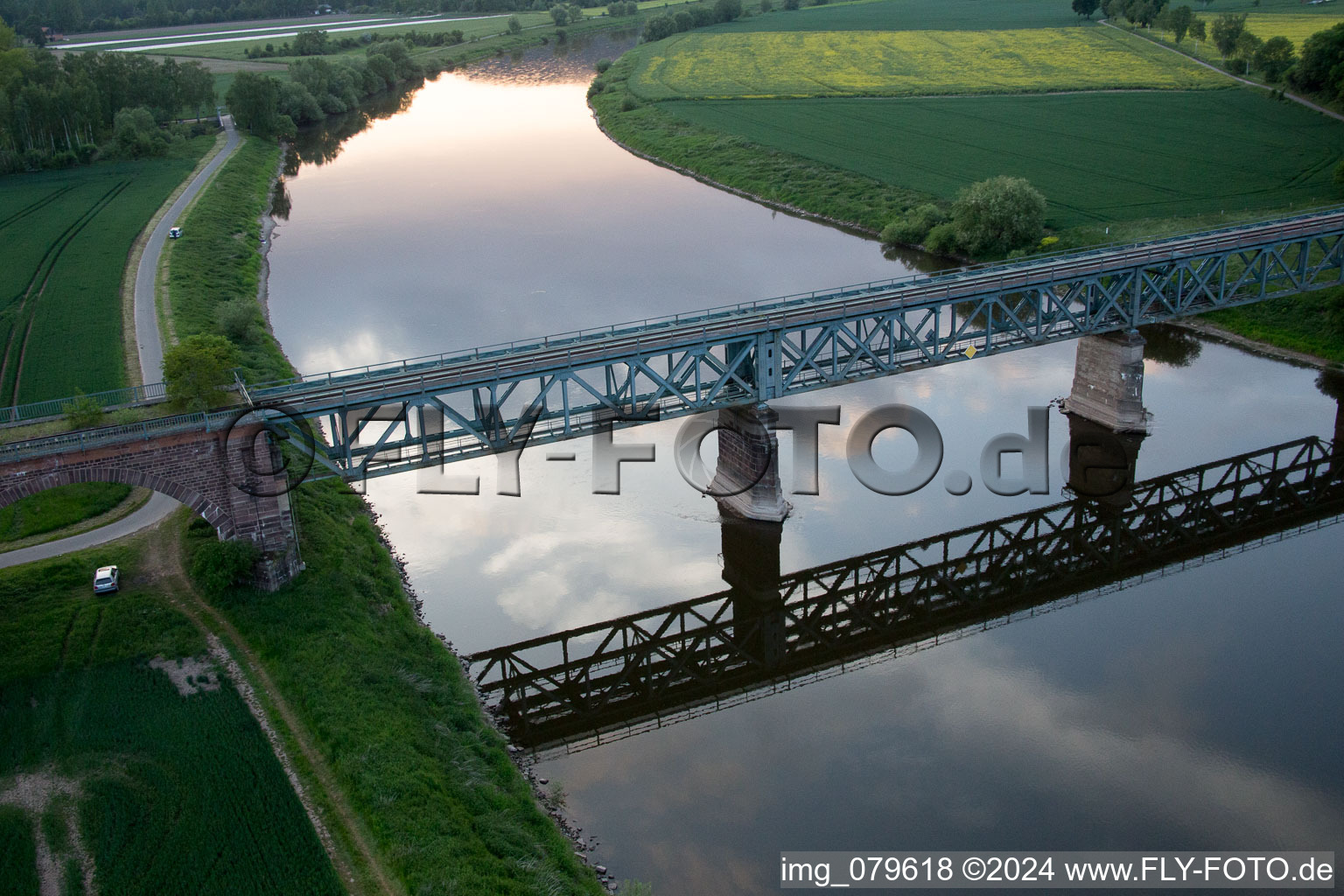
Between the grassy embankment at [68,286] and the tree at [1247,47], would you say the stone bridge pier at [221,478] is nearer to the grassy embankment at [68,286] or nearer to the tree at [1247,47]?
the grassy embankment at [68,286]

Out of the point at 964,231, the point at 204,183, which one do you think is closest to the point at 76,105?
the point at 204,183

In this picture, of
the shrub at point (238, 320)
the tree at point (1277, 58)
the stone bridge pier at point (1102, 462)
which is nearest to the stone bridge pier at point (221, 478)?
the shrub at point (238, 320)

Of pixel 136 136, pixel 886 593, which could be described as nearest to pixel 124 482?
pixel 886 593

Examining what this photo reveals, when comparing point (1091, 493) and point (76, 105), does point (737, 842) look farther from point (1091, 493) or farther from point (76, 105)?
point (76, 105)

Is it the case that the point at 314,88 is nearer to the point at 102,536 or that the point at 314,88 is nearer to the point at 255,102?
the point at 255,102

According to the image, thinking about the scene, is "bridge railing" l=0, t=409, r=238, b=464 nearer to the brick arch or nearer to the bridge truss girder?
the brick arch

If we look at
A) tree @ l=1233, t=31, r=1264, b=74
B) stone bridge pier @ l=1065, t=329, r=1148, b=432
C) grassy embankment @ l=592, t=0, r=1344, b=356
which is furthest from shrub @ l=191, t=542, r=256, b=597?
tree @ l=1233, t=31, r=1264, b=74
